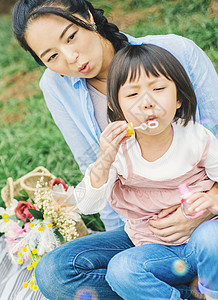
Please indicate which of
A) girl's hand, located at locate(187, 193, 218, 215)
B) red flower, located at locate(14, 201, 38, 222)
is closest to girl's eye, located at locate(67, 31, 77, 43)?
girl's hand, located at locate(187, 193, 218, 215)

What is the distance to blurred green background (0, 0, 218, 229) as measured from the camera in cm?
322

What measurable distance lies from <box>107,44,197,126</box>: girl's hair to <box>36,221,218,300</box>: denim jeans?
550 millimetres

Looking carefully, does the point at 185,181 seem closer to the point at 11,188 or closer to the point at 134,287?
the point at 134,287

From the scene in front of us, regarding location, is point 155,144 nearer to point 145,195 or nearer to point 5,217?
point 145,195

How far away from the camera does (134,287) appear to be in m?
1.57

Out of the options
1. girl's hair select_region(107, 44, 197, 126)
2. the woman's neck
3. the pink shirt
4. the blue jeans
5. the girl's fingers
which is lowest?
the blue jeans

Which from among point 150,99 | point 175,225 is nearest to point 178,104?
point 150,99

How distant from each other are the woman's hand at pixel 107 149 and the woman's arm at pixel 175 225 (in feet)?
1.00

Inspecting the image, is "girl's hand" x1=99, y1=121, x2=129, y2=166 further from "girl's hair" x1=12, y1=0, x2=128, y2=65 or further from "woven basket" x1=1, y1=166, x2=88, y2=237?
"woven basket" x1=1, y1=166, x2=88, y2=237

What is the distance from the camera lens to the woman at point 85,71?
168 cm

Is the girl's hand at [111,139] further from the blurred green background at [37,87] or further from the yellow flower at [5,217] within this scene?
the blurred green background at [37,87]

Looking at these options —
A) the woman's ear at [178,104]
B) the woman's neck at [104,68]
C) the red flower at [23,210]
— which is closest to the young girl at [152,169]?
the woman's ear at [178,104]

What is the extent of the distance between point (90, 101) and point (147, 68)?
560 mm

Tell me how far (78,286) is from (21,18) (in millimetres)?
1197
